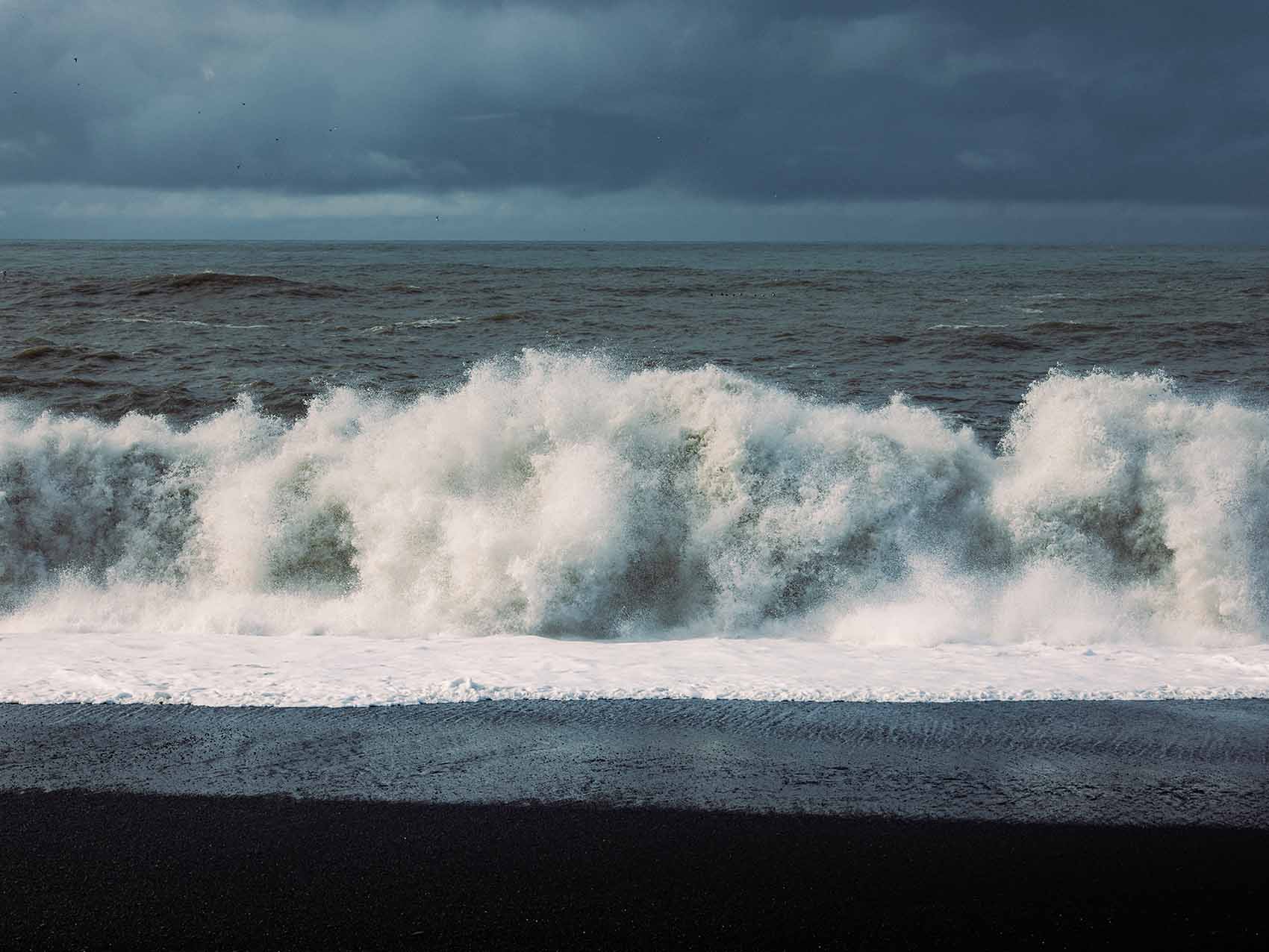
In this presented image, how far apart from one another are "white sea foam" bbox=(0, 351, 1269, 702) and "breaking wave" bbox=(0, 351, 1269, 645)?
0.02 metres

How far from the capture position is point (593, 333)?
22.2 m

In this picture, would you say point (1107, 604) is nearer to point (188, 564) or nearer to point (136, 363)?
point (188, 564)

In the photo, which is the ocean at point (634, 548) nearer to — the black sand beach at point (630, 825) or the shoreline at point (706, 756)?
the shoreline at point (706, 756)

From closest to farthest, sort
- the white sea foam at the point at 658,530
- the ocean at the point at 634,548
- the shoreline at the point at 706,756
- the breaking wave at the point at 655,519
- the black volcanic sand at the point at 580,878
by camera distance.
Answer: the black volcanic sand at the point at 580,878 < the shoreline at the point at 706,756 < the ocean at the point at 634,548 < the white sea foam at the point at 658,530 < the breaking wave at the point at 655,519

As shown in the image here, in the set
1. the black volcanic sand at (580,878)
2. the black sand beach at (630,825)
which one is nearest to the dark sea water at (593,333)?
the black sand beach at (630,825)

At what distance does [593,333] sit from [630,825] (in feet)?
60.7

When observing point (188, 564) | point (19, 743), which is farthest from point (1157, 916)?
point (188, 564)

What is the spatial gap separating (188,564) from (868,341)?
14590 mm

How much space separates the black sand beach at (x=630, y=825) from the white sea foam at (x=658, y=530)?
106cm

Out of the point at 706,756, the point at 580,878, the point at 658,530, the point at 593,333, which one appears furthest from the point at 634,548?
the point at 593,333

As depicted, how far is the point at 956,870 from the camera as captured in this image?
12.9ft

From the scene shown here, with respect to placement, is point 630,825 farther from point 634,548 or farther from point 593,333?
point 593,333

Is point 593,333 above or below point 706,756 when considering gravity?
above

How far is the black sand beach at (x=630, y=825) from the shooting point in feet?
11.8
